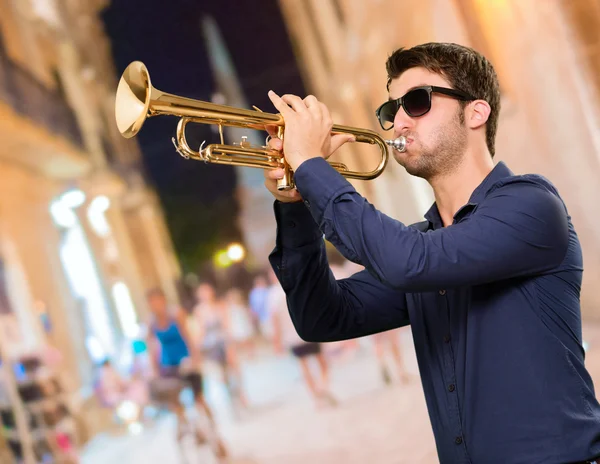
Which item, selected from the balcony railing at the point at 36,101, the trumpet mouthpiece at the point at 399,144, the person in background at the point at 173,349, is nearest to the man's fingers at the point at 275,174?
the trumpet mouthpiece at the point at 399,144

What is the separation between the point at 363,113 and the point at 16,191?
7.14 feet

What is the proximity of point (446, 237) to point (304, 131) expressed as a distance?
0.36m

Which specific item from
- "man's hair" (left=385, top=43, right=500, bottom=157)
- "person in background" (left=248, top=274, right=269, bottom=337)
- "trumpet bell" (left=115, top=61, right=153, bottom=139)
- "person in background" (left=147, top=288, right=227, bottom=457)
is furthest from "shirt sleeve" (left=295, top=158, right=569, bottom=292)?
"person in background" (left=147, top=288, right=227, bottom=457)

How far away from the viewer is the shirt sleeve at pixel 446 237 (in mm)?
1273

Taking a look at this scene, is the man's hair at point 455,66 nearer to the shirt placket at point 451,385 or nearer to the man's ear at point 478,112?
the man's ear at point 478,112

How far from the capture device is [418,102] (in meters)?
1.59

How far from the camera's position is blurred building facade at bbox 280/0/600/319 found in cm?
370

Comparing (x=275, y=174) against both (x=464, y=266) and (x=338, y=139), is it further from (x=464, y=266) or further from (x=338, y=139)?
(x=464, y=266)

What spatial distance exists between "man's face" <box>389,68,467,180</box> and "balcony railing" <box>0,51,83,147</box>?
3.25 meters

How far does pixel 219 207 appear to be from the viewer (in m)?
4.27

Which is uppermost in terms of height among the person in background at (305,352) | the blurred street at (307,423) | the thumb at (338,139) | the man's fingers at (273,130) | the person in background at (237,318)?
the man's fingers at (273,130)

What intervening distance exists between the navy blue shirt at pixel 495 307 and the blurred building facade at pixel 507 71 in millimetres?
2474

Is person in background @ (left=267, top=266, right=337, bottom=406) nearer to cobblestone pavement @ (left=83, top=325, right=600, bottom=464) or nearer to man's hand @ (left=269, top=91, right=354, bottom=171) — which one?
cobblestone pavement @ (left=83, top=325, right=600, bottom=464)

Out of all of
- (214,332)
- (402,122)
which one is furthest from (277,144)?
(214,332)
